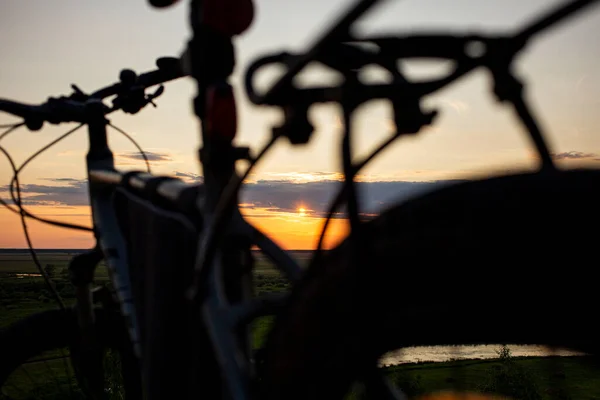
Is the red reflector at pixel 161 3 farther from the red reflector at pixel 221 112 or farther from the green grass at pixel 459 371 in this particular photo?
the green grass at pixel 459 371

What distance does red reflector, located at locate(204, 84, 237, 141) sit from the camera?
171 cm

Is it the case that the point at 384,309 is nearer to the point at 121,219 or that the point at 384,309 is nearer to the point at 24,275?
the point at 121,219

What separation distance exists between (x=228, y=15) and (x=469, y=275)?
4.17 feet

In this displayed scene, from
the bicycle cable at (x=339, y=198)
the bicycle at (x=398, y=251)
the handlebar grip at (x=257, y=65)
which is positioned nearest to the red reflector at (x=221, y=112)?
the bicycle at (x=398, y=251)

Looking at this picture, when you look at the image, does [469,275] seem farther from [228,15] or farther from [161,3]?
[161,3]

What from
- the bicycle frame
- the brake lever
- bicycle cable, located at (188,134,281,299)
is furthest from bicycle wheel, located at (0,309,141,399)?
bicycle cable, located at (188,134,281,299)

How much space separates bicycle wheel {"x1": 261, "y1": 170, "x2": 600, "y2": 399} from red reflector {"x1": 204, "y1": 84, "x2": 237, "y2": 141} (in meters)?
0.78

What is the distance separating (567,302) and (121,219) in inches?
96.4

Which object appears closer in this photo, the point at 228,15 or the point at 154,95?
the point at 228,15

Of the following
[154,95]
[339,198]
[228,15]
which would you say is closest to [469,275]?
[339,198]

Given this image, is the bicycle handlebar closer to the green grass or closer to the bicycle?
the green grass

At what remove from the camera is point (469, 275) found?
3.06 ft

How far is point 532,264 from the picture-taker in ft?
2.94

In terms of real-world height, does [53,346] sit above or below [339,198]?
below
